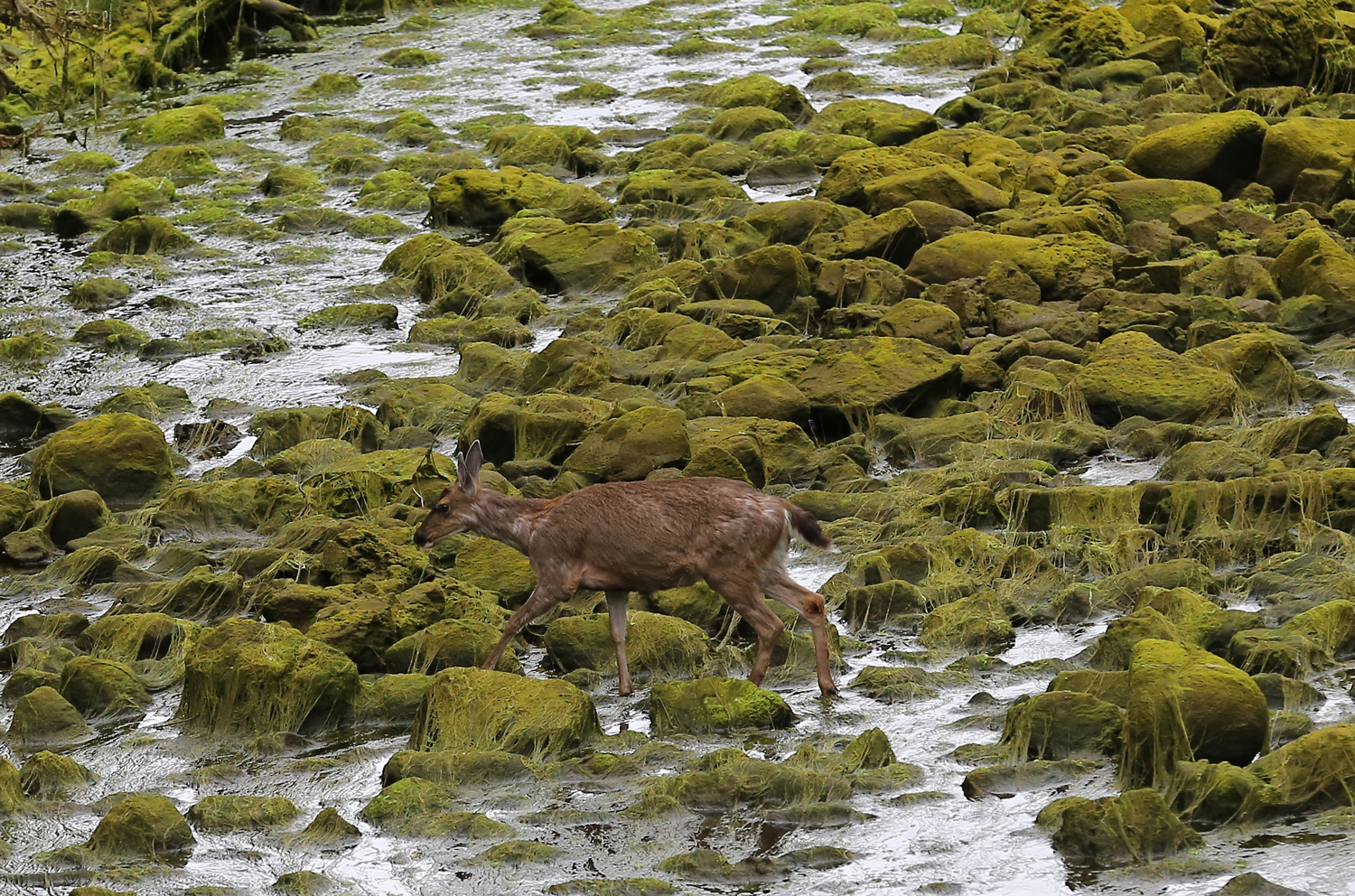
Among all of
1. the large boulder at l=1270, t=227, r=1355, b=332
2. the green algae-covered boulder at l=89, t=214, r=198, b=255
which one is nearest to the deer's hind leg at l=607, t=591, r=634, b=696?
the large boulder at l=1270, t=227, r=1355, b=332

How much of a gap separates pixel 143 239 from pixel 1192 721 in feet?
61.7

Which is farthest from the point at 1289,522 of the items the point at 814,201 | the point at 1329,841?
the point at 814,201

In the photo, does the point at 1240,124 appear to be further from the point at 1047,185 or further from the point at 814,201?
the point at 814,201

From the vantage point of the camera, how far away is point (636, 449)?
49.5 feet

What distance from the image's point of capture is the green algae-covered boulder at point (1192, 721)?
9.60 m

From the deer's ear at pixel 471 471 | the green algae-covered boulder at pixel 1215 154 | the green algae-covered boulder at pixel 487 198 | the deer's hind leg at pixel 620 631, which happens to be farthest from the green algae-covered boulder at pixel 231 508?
the green algae-covered boulder at pixel 1215 154

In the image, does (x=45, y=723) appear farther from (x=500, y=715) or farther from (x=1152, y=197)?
(x=1152, y=197)

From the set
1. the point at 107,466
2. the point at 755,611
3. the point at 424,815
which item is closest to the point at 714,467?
the point at 755,611

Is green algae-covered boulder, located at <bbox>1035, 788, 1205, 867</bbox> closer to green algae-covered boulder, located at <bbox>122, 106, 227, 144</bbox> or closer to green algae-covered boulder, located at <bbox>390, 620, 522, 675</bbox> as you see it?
green algae-covered boulder, located at <bbox>390, 620, 522, 675</bbox>

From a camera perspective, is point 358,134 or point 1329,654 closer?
point 1329,654

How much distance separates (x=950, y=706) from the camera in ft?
36.9

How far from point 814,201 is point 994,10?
16.7 m

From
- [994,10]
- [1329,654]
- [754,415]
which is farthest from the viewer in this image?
[994,10]

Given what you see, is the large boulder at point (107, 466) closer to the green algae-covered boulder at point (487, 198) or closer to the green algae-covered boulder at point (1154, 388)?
the green algae-covered boulder at point (1154, 388)
